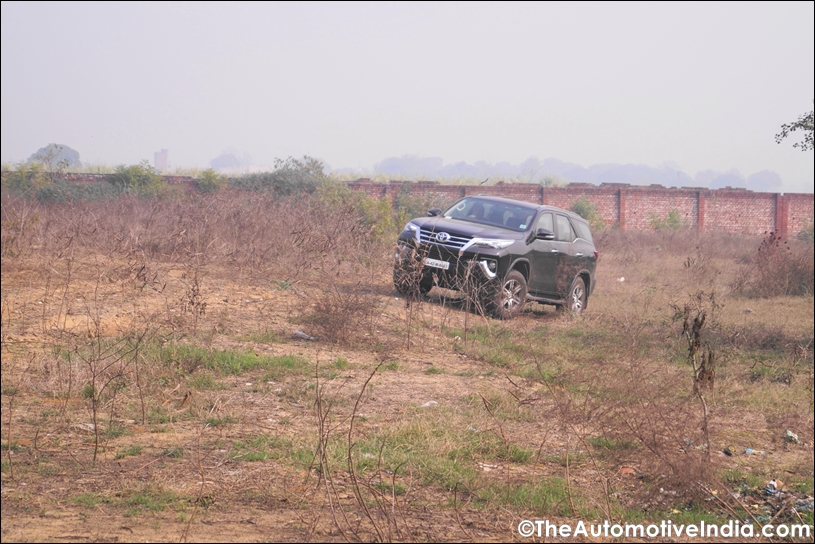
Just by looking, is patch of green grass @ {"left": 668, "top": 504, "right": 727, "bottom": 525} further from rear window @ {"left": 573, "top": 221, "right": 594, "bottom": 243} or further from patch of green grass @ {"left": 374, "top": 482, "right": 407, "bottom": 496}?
rear window @ {"left": 573, "top": 221, "right": 594, "bottom": 243}

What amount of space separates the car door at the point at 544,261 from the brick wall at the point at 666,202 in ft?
61.3

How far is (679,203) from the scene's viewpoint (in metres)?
38.0

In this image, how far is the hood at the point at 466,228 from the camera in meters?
11.6

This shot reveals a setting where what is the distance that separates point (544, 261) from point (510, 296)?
1.30 m

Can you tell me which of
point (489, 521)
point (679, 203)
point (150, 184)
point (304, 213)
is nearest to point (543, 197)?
point (679, 203)

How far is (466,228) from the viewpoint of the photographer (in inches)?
463

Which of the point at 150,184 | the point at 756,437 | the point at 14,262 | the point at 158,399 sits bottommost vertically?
the point at 756,437

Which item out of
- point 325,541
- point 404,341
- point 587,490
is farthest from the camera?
point 404,341

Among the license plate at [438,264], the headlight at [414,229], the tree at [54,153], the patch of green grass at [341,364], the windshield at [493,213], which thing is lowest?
the patch of green grass at [341,364]

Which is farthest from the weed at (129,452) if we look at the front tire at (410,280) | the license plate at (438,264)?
the license plate at (438,264)

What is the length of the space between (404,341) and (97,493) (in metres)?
5.37

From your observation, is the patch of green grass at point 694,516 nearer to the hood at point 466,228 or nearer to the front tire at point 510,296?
the front tire at point 510,296

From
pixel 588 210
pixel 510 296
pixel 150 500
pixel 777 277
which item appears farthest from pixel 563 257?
pixel 588 210

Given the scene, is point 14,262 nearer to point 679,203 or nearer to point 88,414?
point 88,414
